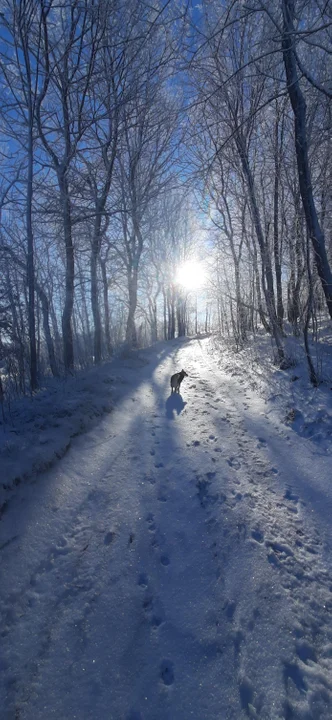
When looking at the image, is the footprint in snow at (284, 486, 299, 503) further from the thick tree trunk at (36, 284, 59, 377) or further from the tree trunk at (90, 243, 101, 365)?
the thick tree trunk at (36, 284, 59, 377)

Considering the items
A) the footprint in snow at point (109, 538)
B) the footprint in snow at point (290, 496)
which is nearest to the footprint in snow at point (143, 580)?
the footprint in snow at point (109, 538)

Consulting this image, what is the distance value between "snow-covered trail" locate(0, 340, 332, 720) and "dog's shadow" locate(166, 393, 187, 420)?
5.11ft

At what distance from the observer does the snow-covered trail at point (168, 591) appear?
1351mm

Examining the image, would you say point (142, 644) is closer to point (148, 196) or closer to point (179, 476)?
point (179, 476)

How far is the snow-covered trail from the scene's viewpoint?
1.35 m

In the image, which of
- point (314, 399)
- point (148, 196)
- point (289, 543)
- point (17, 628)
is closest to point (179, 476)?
point (289, 543)

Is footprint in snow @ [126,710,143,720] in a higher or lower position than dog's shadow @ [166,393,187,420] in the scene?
lower

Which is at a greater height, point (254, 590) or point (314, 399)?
point (314, 399)

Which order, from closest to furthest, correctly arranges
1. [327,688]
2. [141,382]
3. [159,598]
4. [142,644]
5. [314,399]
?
[327,688]
[142,644]
[159,598]
[314,399]
[141,382]

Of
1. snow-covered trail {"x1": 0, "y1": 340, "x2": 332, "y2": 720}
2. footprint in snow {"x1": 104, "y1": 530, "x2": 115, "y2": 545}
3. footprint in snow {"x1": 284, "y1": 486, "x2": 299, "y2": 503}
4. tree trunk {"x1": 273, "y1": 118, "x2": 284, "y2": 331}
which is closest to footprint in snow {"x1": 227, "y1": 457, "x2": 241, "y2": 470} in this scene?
snow-covered trail {"x1": 0, "y1": 340, "x2": 332, "y2": 720}

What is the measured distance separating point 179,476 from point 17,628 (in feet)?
6.07

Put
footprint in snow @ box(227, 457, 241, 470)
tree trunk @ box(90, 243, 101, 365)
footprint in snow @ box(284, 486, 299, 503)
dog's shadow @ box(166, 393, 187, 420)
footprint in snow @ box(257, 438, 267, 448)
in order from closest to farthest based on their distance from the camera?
footprint in snow @ box(284, 486, 299, 503) < footprint in snow @ box(227, 457, 241, 470) < footprint in snow @ box(257, 438, 267, 448) < dog's shadow @ box(166, 393, 187, 420) < tree trunk @ box(90, 243, 101, 365)

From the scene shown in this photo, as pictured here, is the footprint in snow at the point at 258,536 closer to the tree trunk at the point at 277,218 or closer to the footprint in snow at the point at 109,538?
the footprint in snow at the point at 109,538

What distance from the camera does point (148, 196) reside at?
10773 millimetres
